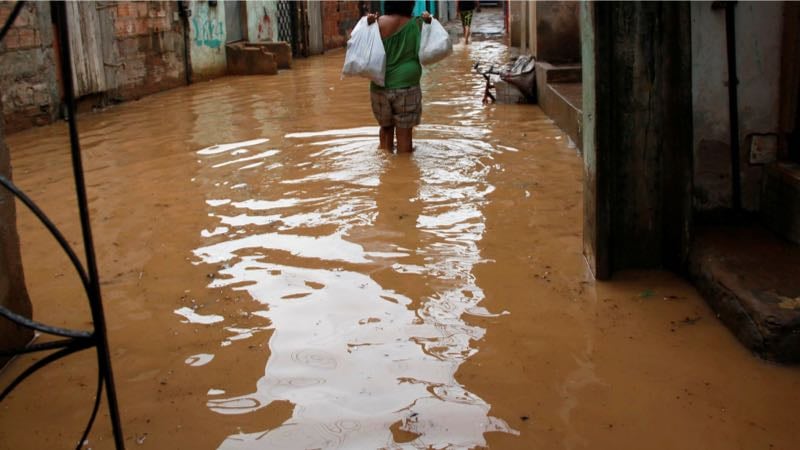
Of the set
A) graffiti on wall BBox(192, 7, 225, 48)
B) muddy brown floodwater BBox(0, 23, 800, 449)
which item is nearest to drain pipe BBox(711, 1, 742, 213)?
muddy brown floodwater BBox(0, 23, 800, 449)

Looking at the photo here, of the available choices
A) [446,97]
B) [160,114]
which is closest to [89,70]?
[160,114]

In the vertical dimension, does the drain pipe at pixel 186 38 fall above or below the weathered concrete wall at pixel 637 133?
above

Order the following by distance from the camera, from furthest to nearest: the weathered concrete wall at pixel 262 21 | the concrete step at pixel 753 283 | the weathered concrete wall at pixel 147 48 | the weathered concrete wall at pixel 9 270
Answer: the weathered concrete wall at pixel 262 21
the weathered concrete wall at pixel 147 48
the weathered concrete wall at pixel 9 270
the concrete step at pixel 753 283

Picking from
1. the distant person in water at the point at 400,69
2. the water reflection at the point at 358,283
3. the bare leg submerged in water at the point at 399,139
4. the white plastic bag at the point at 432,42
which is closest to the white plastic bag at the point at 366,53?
the distant person in water at the point at 400,69

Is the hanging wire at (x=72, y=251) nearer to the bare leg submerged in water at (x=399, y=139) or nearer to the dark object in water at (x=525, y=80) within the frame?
the bare leg submerged in water at (x=399, y=139)

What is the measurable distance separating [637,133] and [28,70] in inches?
328

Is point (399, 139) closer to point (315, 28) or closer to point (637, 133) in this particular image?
point (637, 133)

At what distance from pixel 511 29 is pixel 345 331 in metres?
16.2

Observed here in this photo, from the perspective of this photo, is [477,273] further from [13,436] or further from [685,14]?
[13,436]

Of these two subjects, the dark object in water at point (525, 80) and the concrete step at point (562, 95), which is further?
the dark object in water at point (525, 80)

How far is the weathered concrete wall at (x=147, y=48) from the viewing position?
40.6 feet

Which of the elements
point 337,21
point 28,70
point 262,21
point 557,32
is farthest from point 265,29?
point 557,32

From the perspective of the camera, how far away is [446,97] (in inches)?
459

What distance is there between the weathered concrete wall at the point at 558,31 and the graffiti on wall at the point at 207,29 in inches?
279
